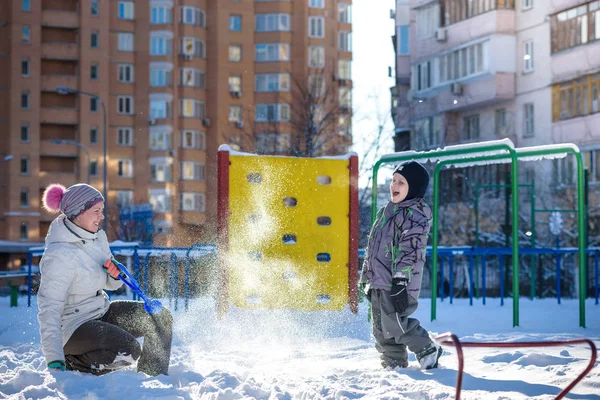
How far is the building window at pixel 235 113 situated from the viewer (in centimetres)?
7081

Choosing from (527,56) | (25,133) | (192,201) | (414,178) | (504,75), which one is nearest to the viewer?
(414,178)

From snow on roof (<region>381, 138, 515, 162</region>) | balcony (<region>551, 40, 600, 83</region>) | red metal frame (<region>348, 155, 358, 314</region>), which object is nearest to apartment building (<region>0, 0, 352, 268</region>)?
balcony (<region>551, 40, 600, 83</region>)

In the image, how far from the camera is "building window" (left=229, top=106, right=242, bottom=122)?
232 ft

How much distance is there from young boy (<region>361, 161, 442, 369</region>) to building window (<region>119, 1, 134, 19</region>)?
62803 mm

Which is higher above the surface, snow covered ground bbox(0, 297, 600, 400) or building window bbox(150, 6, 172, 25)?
building window bbox(150, 6, 172, 25)

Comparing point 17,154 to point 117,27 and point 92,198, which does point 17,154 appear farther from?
point 92,198

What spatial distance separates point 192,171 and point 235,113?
463cm

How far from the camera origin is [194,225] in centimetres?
7094

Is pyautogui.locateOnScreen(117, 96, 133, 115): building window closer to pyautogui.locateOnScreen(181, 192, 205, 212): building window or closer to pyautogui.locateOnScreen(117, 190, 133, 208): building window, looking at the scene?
pyautogui.locateOnScreen(117, 190, 133, 208): building window

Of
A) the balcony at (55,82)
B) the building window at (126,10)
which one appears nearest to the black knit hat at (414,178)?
the balcony at (55,82)

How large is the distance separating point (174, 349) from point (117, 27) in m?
60.9

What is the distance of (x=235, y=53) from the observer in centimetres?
7144

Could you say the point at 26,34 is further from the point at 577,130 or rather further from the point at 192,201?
the point at 577,130

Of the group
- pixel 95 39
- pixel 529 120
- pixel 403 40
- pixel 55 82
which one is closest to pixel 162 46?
pixel 95 39
